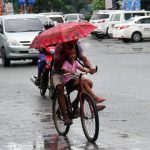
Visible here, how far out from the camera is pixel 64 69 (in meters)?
9.10

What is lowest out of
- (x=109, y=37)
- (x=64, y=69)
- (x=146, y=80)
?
(x=109, y=37)

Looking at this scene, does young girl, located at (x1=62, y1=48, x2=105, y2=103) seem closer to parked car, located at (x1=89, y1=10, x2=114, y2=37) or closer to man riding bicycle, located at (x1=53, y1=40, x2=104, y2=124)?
man riding bicycle, located at (x1=53, y1=40, x2=104, y2=124)

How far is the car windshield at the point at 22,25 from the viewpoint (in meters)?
24.4

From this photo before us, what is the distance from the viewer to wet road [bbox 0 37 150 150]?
8883 mm

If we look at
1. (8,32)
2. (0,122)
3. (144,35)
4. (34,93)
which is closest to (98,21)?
(144,35)

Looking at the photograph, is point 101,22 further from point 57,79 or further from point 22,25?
point 57,79

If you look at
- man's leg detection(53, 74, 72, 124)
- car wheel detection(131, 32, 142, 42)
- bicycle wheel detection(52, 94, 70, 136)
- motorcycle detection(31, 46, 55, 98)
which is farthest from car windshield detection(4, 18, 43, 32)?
man's leg detection(53, 74, 72, 124)

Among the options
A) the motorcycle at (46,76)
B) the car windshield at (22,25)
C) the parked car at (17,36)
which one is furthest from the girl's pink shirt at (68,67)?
the car windshield at (22,25)

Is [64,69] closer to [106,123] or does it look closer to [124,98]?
[106,123]

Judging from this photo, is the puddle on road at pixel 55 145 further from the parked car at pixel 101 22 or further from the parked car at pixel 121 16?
the parked car at pixel 101 22

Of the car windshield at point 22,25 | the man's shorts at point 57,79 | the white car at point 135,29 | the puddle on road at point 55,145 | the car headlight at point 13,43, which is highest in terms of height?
the man's shorts at point 57,79

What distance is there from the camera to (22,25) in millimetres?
24484

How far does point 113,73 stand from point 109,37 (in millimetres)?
27521

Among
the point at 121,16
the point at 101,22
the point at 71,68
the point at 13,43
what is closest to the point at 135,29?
the point at 121,16
